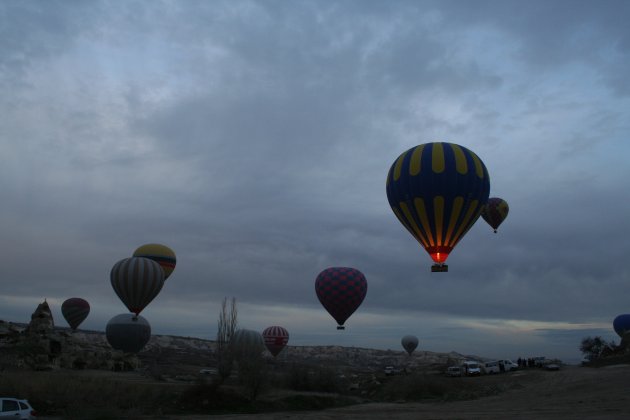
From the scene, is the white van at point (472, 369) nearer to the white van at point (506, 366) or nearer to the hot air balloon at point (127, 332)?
the white van at point (506, 366)

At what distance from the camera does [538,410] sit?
944 inches

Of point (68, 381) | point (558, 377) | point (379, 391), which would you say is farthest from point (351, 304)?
point (68, 381)

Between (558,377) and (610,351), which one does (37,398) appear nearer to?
(558,377)

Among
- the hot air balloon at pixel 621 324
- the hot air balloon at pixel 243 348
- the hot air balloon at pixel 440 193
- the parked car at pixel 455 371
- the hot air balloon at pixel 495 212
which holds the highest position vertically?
the hot air balloon at pixel 495 212

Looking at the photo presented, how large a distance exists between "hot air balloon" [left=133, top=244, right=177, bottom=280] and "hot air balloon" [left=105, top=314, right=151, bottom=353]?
8393 mm

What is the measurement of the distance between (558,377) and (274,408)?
72.7ft

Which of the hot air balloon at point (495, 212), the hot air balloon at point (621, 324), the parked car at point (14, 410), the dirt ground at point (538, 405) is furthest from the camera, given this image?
the hot air balloon at point (621, 324)

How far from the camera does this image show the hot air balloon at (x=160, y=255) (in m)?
58.3

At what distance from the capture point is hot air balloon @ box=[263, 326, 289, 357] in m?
71.4

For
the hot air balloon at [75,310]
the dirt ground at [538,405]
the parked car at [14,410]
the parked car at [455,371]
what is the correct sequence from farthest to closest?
the hot air balloon at [75,310] → the parked car at [455,371] → the dirt ground at [538,405] → the parked car at [14,410]

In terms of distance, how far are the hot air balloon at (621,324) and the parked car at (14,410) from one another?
241 ft

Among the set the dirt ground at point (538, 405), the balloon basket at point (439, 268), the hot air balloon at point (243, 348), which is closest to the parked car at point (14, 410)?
the dirt ground at point (538, 405)

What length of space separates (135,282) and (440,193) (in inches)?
1160

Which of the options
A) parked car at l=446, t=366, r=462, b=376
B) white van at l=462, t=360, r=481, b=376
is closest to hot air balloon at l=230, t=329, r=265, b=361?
parked car at l=446, t=366, r=462, b=376
